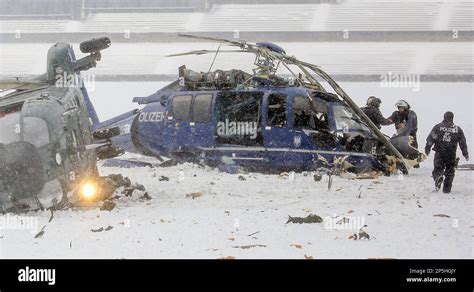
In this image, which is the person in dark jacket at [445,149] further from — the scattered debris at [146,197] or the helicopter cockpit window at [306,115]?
the scattered debris at [146,197]

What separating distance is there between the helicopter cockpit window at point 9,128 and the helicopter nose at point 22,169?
0.34 ft

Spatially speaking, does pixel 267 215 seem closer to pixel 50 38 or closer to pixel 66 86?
pixel 66 86

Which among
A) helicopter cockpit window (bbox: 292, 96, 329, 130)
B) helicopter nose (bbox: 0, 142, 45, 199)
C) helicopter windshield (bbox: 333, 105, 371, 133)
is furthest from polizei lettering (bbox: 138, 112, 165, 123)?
helicopter nose (bbox: 0, 142, 45, 199)

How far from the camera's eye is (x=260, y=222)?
22.8 feet

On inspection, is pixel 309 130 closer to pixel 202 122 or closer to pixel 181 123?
pixel 202 122

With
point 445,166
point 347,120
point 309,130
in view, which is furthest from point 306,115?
point 445,166

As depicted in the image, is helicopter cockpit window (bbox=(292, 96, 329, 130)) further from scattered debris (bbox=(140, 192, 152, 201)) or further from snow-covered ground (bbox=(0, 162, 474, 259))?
scattered debris (bbox=(140, 192, 152, 201))

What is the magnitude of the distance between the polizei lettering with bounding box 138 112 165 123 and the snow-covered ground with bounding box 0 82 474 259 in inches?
85.4

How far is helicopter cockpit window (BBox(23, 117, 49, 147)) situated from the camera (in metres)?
7.07

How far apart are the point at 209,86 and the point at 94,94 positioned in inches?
712

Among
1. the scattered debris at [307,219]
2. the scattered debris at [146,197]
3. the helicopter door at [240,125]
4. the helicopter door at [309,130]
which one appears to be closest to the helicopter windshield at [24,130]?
the scattered debris at [146,197]

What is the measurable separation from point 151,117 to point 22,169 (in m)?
5.97

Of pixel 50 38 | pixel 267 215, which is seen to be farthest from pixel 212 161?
pixel 50 38
